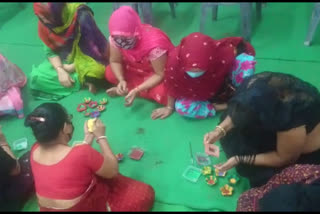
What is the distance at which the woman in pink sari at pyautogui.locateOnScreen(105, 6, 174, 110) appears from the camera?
2.09m

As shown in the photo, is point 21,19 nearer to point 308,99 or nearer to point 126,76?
point 126,76

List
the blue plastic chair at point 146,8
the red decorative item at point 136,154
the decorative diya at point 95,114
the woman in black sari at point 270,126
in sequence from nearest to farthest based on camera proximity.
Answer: the woman in black sari at point 270,126 < the red decorative item at point 136,154 < the decorative diya at point 95,114 < the blue plastic chair at point 146,8

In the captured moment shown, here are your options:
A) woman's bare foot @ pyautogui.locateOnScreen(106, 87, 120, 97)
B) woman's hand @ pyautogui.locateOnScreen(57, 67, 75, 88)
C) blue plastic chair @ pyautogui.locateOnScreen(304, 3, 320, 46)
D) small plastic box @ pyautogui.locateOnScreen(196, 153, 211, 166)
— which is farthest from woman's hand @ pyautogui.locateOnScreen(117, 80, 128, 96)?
blue plastic chair @ pyautogui.locateOnScreen(304, 3, 320, 46)

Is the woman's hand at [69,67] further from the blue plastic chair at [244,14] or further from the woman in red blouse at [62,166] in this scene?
the blue plastic chair at [244,14]

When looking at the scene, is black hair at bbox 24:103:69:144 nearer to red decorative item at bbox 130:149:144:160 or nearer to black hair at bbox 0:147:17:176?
black hair at bbox 0:147:17:176

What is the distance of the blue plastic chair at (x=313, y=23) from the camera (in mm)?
2617

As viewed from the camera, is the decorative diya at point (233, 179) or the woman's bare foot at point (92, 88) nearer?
the decorative diya at point (233, 179)

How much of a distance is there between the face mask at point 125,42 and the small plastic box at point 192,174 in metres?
0.86

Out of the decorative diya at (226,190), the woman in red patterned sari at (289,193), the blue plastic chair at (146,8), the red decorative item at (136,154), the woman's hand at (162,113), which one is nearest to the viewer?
the woman in red patterned sari at (289,193)

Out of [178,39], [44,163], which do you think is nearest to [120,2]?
[178,39]

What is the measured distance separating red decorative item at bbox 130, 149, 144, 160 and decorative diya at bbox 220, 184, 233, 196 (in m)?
0.54

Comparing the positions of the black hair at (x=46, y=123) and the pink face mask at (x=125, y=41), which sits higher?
the pink face mask at (x=125, y=41)

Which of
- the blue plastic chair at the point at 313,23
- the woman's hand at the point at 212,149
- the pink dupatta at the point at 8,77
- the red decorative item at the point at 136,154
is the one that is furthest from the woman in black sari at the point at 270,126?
the pink dupatta at the point at 8,77

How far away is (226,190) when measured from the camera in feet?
5.81
